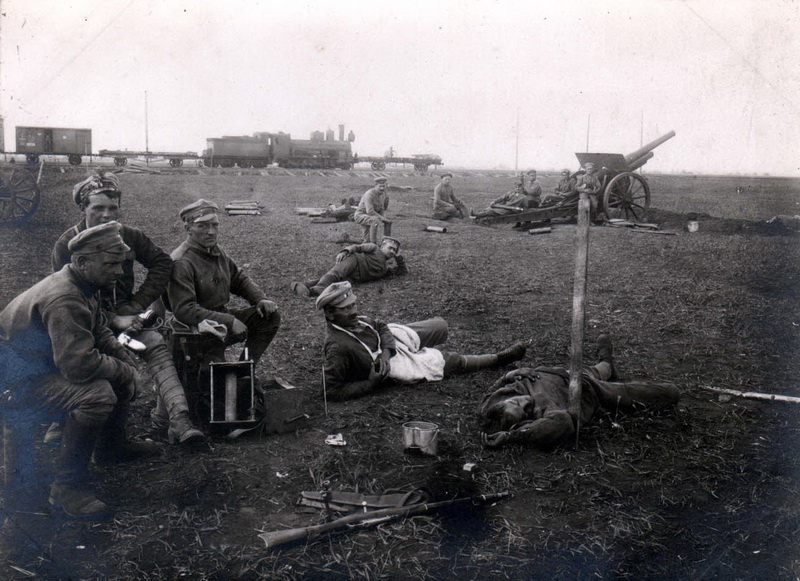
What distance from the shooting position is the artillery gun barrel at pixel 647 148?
53.4ft

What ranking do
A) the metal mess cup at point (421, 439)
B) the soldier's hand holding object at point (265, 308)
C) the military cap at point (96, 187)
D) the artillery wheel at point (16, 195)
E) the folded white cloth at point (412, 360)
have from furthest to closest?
the artillery wheel at point (16, 195) < the folded white cloth at point (412, 360) < the soldier's hand holding object at point (265, 308) < the military cap at point (96, 187) < the metal mess cup at point (421, 439)

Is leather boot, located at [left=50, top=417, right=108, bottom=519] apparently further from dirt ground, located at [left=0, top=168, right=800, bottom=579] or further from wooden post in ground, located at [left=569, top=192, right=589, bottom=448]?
wooden post in ground, located at [left=569, top=192, right=589, bottom=448]

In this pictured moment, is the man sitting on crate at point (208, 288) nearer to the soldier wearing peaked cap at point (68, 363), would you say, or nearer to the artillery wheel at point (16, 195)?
the soldier wearing peaked cap at point (68, 363)

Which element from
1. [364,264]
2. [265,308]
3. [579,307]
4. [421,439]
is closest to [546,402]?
[579,307]

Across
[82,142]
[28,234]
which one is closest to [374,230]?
[28,234]

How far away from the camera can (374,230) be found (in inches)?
453

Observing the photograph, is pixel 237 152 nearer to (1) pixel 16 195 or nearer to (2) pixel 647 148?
(1) pixel 16 195

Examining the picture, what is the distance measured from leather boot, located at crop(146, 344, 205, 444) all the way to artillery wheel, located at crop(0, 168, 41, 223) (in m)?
12.4

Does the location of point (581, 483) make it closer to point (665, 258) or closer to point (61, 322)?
point (61, 322)

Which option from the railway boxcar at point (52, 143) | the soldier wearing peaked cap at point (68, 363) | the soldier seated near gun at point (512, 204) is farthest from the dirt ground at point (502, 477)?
the railway boxcar at point (52, 143)

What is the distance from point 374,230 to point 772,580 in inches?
364

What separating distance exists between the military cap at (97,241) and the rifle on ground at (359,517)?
5.65 ft

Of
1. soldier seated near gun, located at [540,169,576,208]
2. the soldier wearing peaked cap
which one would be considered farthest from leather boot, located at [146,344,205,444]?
soldier seated near gun, located at [540,169,576,208]

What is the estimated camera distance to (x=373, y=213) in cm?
Answer: 1173
